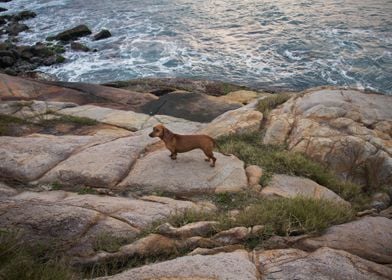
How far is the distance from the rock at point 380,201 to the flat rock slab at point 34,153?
6.05 m

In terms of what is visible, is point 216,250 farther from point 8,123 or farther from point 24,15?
point 24,15

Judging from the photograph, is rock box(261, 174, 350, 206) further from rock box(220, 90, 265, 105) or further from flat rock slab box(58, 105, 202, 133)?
rock box(220, 90, 265, 105)

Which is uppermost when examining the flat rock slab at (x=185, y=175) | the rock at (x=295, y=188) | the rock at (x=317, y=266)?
the rock at (x=317, y=266)

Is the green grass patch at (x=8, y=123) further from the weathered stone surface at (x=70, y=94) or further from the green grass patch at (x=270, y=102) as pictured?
the green grass patch at (x=270, y=102)

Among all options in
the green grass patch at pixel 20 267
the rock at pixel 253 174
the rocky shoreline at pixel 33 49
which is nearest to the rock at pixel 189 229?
the green grass patch at pixel 20 267

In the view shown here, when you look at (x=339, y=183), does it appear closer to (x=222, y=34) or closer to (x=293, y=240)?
(x=293, y=240)

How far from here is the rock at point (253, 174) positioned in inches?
308

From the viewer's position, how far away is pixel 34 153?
8.84 metres

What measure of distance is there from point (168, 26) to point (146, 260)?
3034 cm

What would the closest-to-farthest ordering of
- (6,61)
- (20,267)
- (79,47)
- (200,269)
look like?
(20,267)
(200,269)
(6,61)
(79,47)

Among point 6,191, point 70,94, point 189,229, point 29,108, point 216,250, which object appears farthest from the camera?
point 70,94

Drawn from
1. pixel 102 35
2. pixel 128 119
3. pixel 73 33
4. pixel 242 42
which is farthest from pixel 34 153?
pixel 73 33

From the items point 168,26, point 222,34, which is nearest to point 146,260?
point 222,34

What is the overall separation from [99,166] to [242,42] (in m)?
23.1
